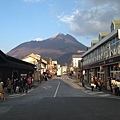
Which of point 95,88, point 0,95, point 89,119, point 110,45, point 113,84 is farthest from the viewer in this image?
point 95,88

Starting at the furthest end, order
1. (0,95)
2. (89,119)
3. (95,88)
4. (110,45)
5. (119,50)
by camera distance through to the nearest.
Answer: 1. (95,88)
2. (110,45)
3. (119,50)
4. (0,95)
5. (89,119)

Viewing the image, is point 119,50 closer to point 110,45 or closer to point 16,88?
point 110,45

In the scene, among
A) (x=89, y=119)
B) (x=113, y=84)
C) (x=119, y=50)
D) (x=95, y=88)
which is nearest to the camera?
(x=89, y=119)

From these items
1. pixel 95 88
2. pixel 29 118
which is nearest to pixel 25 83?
pixel 95 88

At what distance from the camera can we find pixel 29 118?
1198cm

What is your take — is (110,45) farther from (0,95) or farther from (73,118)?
(73,118)

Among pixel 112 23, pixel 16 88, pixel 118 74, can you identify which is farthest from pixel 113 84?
pixel 112 23

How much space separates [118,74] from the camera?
3059 centimetres

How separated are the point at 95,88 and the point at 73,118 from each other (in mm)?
25619

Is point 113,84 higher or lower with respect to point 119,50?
lower

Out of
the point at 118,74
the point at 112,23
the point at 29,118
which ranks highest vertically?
the point at 112,23

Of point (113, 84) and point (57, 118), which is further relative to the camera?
point (113, 84)

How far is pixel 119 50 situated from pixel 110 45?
5.44 meters

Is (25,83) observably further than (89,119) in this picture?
Yes
